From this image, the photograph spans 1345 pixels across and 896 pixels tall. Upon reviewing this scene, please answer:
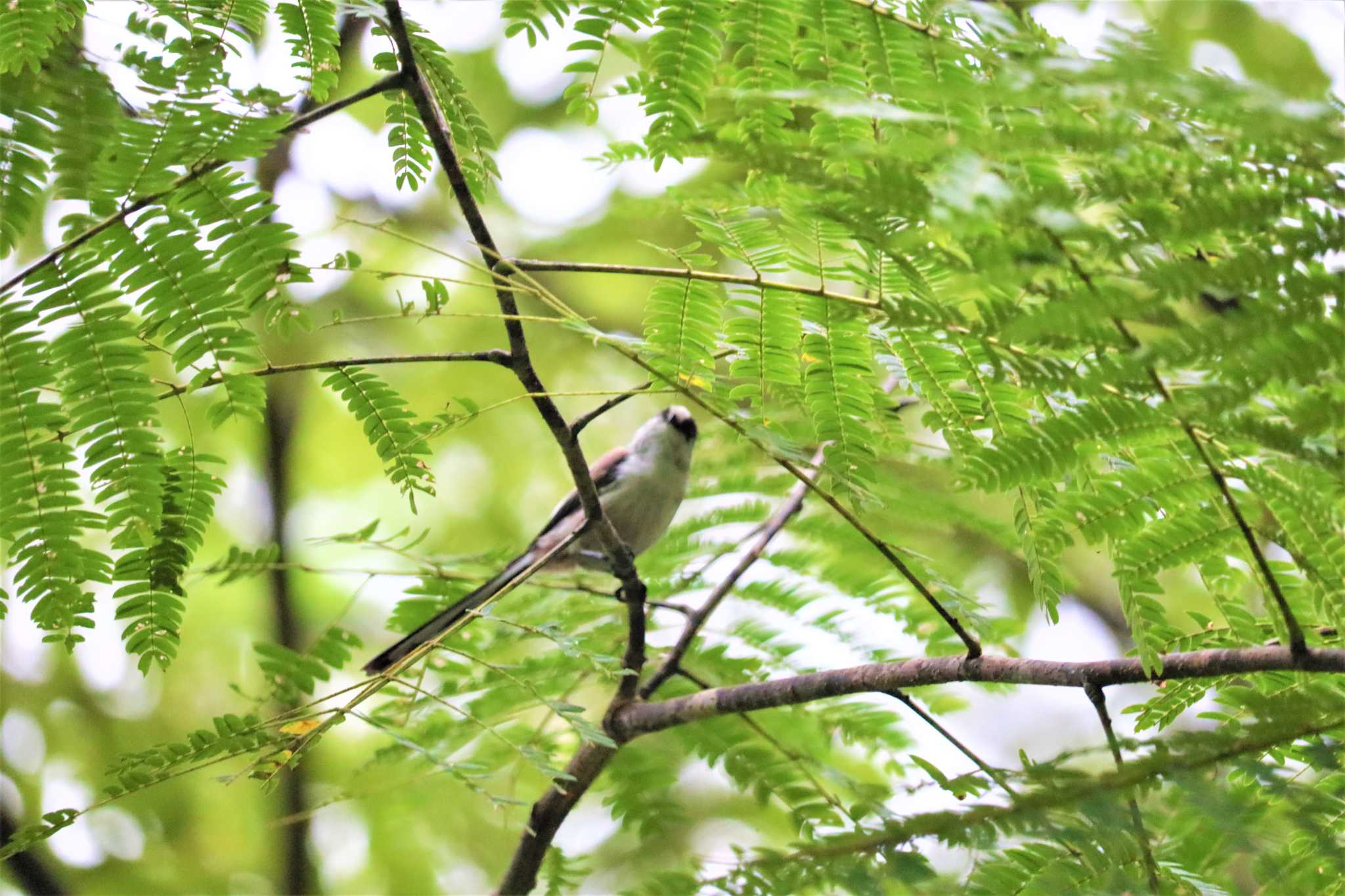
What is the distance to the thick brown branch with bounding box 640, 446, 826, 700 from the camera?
333 centimetres

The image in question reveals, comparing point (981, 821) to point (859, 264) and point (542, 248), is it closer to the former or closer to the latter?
point (859, 264)

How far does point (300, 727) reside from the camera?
2.15 meters

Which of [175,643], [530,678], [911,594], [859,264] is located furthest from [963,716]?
[175,643]

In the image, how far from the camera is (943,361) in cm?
233

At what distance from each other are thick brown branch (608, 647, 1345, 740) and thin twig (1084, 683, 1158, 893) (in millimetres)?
32

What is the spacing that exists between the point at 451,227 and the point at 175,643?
4.40 metres

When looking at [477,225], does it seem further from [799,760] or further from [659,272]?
[799,760]

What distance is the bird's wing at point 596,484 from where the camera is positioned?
5047 millimetres

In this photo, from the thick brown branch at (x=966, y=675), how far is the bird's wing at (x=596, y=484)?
187 cm

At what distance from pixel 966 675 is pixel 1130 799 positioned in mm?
647

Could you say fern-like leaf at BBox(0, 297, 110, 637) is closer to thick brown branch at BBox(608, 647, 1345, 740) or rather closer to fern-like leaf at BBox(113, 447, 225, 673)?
fern-like leaf at BBox(113, 447, 225, 673)

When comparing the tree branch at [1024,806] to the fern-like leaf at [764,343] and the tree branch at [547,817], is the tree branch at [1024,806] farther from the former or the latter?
the tree branch at [547,817]

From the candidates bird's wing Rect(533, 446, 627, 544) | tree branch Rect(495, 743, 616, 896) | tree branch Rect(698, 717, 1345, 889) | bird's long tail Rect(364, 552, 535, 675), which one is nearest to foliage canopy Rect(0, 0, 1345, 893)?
tree branch Rect(698, 717, 1345, 889)

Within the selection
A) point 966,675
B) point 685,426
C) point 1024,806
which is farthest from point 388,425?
point 685,426
